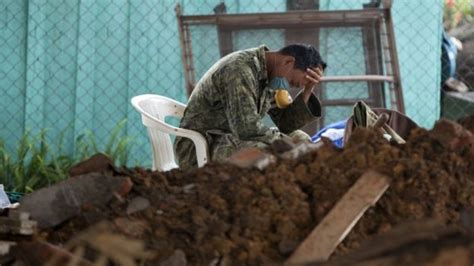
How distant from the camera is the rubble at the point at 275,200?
9.16 ft

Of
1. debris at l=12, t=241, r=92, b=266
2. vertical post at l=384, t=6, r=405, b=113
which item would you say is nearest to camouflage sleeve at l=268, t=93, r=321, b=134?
vertical post at l=384, t=6, r=405, b=113

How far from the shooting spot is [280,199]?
289 centimetres

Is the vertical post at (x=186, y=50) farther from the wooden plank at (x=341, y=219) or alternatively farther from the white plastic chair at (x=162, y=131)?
the wooden plank at (x=341, y=219)

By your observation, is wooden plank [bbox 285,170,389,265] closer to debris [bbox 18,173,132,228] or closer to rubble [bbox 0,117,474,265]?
rubble [bbox 0,117,474,265]

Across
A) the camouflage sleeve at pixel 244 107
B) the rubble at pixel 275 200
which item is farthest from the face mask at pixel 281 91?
the rubble at pixel 275 200

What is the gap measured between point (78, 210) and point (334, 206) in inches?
29.7

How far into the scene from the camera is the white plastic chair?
19.5 ft

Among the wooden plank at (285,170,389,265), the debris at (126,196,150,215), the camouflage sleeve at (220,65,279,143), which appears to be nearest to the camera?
the wooden plank at (285,170,389,265)

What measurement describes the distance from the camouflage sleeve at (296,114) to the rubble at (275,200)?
10.2 ft

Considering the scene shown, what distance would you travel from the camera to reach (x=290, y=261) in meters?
2.69

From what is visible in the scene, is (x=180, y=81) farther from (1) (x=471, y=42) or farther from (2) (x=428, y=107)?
(1) (x=471, y=42)

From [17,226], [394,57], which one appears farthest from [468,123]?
[394,57]

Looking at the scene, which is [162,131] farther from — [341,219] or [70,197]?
[341,219]

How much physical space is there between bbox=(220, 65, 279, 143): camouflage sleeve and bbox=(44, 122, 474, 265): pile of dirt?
2.56m
